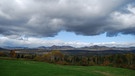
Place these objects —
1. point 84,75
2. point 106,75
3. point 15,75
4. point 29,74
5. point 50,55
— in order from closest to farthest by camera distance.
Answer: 1. point 15,75
2. point 29,74
3. point 84,75
4. point 106,75
5. point 50,55

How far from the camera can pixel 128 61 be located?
137 meters

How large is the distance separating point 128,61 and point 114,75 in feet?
345

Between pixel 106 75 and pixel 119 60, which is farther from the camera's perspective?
pixel 119 60

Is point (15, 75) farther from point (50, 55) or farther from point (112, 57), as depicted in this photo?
point (50, 55)

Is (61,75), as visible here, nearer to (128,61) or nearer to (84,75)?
(84,75)

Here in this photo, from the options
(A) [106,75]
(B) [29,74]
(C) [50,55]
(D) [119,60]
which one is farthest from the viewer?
(C) [50,55]

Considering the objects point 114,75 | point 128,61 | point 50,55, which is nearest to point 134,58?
point 128,61

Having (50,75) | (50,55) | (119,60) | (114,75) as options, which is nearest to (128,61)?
(119,60)

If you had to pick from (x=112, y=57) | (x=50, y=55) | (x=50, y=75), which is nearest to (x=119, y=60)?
(x=112, y=57)

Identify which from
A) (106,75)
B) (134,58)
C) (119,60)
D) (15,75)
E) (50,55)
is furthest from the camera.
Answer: (50,55)

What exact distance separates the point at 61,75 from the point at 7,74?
778 cm

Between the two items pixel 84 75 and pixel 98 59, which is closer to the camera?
pixel 84 75

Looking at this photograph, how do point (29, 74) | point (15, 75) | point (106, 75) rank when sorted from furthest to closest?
point (106, 75)
point (29, 74)
point (15, 75)

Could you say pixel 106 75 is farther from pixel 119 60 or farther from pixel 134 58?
pixel 134 58
